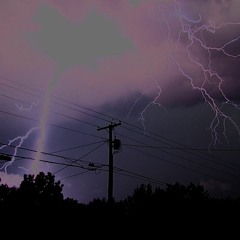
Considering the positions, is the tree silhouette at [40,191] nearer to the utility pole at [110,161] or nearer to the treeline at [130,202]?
the treeline at [130,202]

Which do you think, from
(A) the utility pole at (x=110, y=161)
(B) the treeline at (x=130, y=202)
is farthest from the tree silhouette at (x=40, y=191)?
(A) the utility pole at (x=110, y=161)

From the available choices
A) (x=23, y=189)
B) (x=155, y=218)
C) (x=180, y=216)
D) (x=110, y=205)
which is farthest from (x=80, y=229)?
(x=180, y=216)

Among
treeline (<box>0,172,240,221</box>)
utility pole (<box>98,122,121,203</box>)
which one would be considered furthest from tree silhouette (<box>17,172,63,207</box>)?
utility pole (<box>98,122,121,203</box>)

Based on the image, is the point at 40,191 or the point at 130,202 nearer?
the point at 40,191

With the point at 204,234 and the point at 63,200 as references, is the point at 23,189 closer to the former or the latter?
the point at 63,200

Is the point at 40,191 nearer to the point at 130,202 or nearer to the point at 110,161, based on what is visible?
the point at 110,161

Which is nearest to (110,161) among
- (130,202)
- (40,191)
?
(40,191)

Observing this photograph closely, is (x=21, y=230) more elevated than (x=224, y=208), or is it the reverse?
(x=224, y=208)

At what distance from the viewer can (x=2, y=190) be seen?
69.5 ft

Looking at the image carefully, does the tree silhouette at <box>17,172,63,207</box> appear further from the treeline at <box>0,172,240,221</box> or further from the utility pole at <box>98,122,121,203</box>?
the utility pole at <box>98,122,121,203</box>

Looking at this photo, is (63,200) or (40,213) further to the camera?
(63,200)

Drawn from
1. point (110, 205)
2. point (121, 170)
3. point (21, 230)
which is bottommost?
point (21, 230)

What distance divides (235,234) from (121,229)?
10460 millimetres

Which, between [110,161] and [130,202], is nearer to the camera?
[110,161]
